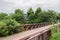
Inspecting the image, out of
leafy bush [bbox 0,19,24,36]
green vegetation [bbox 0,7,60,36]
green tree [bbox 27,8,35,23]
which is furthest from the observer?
green tree [bbox 27,8,35,23]

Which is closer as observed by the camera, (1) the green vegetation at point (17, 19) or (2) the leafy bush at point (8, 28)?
(2) the leafy bush at point (8, 28)

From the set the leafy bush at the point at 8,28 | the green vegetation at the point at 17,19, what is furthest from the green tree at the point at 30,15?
the leafy bush at the point at 8,28

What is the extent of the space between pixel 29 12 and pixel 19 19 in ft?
31.9

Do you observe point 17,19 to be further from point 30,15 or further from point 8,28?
point 30,15

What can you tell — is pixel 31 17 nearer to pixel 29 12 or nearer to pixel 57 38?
pixel 29 12

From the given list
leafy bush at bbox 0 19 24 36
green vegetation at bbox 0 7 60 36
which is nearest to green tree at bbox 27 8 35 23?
green vegetation at bbox 0 7 60 36

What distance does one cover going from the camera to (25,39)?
12.9 feet

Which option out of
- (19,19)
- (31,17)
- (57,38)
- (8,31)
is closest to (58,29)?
(57,38)

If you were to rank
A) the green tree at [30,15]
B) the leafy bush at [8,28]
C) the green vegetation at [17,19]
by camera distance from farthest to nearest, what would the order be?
1. the green tree at [30,15]
2. the green vegetation at [17,19]
3. the leafy bush at [8,28]

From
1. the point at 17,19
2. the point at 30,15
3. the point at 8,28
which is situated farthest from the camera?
the point at 30,15

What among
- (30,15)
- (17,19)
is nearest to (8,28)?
(17,19)

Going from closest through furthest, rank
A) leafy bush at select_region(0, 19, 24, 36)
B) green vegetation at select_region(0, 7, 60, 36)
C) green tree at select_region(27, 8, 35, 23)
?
1. leafy bush at select_region(0, 19, 24, 36)
2. green vegetation at select_region(0, 7, 60, 36)
3. green tree at select_region(27, 8, 35, 23)

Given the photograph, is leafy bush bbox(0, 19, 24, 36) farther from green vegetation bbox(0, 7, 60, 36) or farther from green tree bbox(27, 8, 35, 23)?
green tree bbox(27, 8, 35, 23)

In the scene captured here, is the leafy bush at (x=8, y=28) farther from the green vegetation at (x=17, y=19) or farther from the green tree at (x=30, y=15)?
the green tree at (x=30, y=15)
